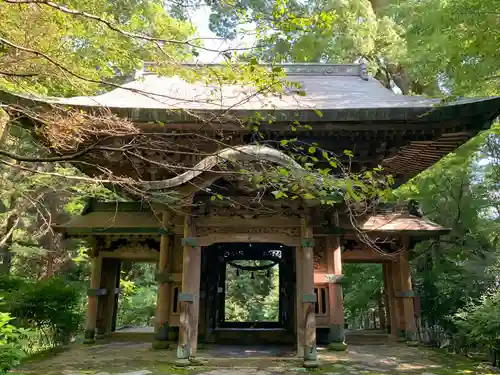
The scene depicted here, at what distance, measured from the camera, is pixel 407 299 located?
8258 mm

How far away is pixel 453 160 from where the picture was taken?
9930 mm

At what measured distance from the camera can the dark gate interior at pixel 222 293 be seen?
8023 millimetres

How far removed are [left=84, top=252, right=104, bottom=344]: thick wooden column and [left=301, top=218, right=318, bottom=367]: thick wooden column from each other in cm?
499

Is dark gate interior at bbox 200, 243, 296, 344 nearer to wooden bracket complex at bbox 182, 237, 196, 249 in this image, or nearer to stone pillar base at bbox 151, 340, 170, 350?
stone pillar base at bbox 151, 340, 170, 350

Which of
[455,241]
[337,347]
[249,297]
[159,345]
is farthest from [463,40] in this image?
[249,297]

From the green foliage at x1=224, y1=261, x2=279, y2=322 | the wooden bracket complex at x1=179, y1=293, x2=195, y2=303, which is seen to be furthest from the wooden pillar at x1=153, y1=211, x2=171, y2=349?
the green foliage at x1=224, y1=261, x2=279, y2=322

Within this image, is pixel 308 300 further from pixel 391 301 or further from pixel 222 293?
pixel 222 293

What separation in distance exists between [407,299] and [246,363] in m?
4.23

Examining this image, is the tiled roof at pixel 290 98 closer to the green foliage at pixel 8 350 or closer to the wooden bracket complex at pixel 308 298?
the green foliage at pixel 8 350

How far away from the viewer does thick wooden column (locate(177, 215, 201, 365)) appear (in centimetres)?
570

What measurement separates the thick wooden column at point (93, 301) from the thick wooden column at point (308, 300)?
4.99 meters

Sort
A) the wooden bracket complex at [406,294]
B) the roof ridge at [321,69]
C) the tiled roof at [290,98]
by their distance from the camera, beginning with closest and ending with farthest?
the tiled roof at [290,98], the wooden bracket complex at [406,294], the roof ridge at [321,69]

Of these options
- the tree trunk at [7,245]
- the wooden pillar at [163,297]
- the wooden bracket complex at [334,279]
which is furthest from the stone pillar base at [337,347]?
the tree trunk at [7,245]

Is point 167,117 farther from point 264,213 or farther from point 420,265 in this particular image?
point 420,265
